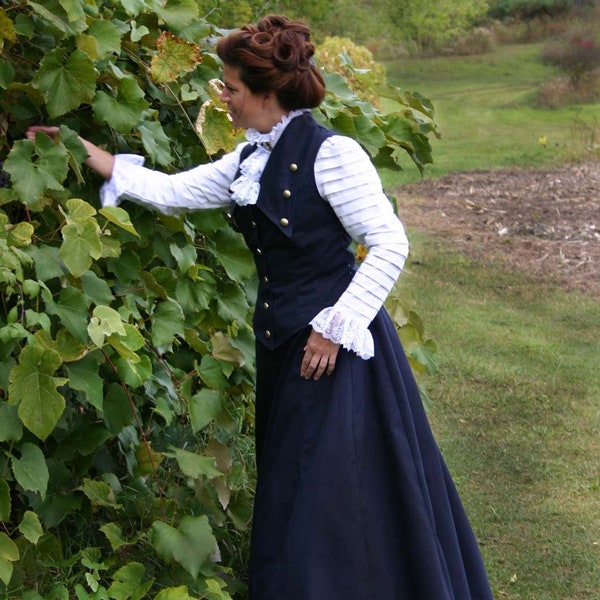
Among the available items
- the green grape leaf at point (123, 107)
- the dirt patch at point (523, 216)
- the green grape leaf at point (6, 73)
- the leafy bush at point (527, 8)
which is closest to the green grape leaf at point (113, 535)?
the green grape leaf at point (123, 107)

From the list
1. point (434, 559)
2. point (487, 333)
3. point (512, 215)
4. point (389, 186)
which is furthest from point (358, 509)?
point (389, 186)

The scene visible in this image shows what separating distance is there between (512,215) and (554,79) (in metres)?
12.4

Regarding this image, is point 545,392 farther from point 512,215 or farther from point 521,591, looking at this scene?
point 512,215

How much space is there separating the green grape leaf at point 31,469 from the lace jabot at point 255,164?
0.79m

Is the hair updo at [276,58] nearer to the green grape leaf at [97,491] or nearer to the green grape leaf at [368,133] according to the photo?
the green grape leaf at [368,133]

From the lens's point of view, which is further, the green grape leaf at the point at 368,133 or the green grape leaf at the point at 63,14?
the green grape leaf at the point at 368,133

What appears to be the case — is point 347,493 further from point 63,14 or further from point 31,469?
point 63,14

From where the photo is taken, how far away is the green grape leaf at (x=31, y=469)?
246cm

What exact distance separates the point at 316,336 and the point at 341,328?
82 mm

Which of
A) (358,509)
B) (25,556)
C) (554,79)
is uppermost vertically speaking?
(358,509)

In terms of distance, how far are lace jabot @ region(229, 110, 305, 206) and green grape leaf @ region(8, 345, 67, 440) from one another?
70cm

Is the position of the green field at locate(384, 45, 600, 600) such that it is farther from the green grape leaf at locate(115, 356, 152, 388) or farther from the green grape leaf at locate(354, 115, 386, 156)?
the green grape leaf at locate(115, 356, 152, 388)

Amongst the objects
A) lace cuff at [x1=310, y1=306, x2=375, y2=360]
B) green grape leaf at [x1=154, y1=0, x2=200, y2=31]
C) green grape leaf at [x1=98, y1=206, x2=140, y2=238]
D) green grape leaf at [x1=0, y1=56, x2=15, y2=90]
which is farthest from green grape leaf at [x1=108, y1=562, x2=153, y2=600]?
green grape leaf at [x1=154, y1=0, x2=200, y2=31]

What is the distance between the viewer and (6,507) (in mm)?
2510
